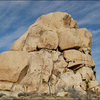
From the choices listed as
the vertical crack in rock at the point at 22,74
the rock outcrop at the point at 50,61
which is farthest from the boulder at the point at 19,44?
the vertical crack in rock at the point at 22,74

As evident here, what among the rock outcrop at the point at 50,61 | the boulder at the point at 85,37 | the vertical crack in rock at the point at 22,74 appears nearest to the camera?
the rock outcrop at the point at 50,61

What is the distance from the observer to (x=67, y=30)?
1869 inches

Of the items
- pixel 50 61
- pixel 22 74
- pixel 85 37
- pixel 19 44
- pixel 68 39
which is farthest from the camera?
pixel 85 37

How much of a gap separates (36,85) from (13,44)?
1509cm

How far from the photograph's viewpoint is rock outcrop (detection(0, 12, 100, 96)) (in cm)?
3847

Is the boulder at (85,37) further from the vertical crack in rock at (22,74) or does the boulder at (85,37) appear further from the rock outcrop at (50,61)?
the vertical crack in rock at (22,74)

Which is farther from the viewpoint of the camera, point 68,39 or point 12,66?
point 68,39

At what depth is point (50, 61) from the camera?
4328 cm

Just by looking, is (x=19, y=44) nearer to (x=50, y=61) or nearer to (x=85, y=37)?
(x=50, y=61)

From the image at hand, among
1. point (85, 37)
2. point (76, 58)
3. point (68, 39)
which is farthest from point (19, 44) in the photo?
point (85, 37)

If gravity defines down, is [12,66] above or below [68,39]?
below

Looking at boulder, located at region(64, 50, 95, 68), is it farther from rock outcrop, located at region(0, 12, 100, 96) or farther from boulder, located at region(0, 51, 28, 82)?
boulder, located at region(0, 51, 28, 82)

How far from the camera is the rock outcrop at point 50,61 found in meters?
38.5

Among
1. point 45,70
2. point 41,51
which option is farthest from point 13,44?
point 45,70
